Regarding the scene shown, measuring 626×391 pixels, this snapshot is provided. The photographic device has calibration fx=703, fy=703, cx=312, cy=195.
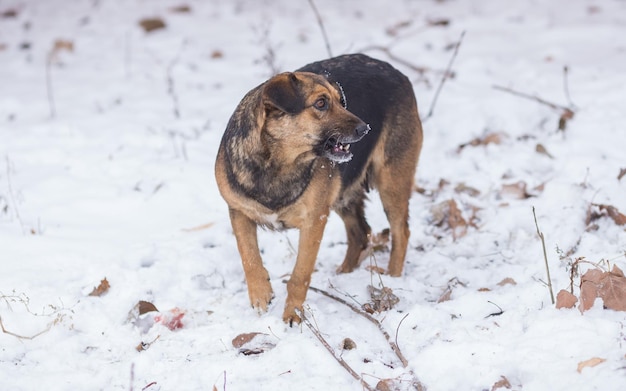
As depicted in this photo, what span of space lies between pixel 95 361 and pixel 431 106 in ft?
15.5

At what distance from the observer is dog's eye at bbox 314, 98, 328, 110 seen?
4.16 meters

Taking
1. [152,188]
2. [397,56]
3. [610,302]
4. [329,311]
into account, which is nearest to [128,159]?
[152,188]

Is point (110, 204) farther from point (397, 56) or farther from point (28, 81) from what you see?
point (397, 56)

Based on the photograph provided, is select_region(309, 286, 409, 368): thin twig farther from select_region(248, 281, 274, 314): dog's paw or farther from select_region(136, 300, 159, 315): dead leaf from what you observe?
select_region(136, 300, 159, 315): dead leaf

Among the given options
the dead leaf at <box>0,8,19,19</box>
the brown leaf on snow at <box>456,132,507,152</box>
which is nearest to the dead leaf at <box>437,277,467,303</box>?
the brown leaf on snow at <box>456,132,507,152</box>

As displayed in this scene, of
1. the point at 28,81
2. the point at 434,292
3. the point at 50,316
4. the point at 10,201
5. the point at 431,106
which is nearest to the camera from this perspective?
the point at 50,316

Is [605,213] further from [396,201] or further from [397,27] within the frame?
[397,27]

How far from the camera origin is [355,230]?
17.9ft

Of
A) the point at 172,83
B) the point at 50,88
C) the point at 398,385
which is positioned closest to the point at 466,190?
the point at 398,385

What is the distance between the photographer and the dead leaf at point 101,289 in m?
4.60

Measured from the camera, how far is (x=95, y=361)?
3906 mm

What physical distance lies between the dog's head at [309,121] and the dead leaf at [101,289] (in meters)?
1.48

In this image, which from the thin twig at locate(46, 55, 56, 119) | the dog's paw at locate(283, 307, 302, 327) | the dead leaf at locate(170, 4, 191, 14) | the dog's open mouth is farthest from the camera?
the dead leaf at locate(170, 4, 191, 14)

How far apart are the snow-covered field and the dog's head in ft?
3.32
